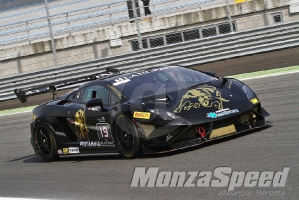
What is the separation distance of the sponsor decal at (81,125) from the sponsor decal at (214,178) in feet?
6.21

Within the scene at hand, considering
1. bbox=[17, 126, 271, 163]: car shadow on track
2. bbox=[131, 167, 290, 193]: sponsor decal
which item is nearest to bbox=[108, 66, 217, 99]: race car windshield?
bbox=[17, 126, 271, 163]: car shadow on track

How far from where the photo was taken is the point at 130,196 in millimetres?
6047

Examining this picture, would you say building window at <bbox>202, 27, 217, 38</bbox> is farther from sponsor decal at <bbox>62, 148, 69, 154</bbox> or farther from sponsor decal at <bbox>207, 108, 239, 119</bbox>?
sponsor decal at <bbox>207, 108, 239, 119</bbox>

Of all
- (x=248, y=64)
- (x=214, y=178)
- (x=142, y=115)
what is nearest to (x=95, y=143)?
(x=142, y=115)

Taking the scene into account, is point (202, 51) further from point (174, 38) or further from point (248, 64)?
point (174, 38)

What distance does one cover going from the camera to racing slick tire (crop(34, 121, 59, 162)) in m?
9.45

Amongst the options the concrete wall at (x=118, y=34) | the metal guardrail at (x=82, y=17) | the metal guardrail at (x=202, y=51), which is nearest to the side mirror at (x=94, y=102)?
the metal guardrail at (x=202, y=51)

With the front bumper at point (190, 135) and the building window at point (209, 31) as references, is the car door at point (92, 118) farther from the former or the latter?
the building window at point (209, 31)

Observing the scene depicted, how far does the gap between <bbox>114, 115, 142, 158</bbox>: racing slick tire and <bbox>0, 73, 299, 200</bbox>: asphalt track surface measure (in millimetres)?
115

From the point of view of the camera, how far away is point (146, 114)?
7680 millimetres

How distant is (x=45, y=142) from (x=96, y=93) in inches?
52.0

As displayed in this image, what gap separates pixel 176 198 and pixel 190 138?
6.82 ft

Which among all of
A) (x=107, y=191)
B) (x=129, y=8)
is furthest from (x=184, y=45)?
(x=107, y=191)

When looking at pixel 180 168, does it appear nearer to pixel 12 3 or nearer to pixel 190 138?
pixel 190 138
